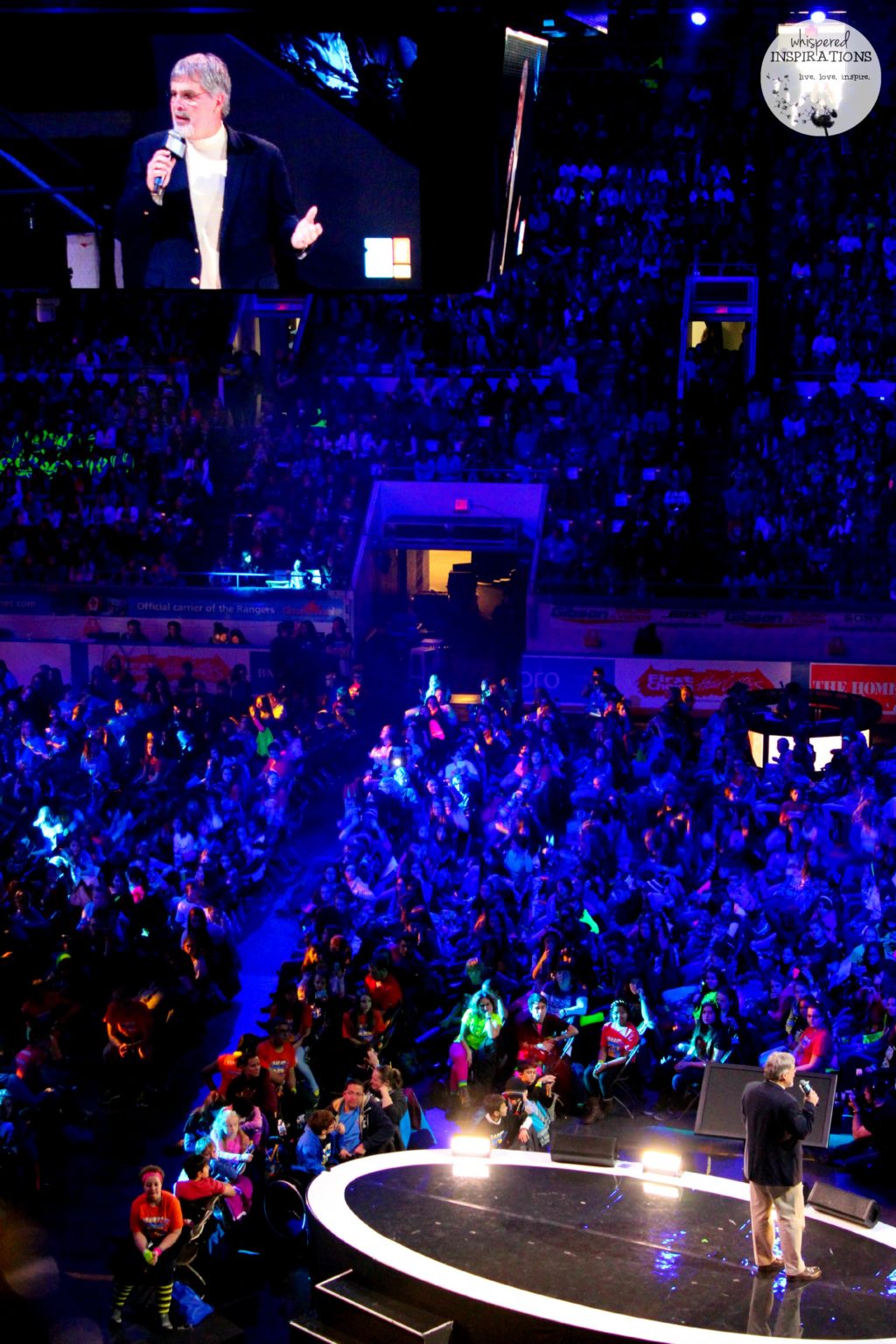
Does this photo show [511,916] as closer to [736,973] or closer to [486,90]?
[736,973]

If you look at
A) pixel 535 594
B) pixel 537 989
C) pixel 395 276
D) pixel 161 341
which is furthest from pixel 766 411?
pixel 537 989

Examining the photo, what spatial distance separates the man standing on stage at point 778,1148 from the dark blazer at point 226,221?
A: 20.9 ft

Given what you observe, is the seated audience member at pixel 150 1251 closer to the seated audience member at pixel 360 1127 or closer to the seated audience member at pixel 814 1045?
the seated audience member at pixel 360 1127

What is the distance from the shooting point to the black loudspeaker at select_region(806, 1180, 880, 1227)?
22.7 feet

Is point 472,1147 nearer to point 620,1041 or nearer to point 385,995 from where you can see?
point 620,1041

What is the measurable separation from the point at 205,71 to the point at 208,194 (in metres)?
0.77

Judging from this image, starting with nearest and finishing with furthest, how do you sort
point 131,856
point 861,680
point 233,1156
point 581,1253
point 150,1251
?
point 581,1253, point 150,1251, point 233,1156, point 131,856, point 861,680

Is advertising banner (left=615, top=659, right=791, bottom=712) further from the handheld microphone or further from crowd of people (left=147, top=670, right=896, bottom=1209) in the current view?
the handheld microphone

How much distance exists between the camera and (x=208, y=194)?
10305 mm

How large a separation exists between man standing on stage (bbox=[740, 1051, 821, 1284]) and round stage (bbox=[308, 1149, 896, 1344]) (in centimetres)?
30

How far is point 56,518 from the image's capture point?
19422 millimetres

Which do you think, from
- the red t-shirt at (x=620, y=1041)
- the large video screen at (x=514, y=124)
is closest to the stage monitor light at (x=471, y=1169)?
the red t-shirt at (x=620, y=1041)

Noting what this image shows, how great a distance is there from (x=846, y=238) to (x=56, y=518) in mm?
11293

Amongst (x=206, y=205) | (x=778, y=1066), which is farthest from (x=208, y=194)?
(x=778, y=1066)
